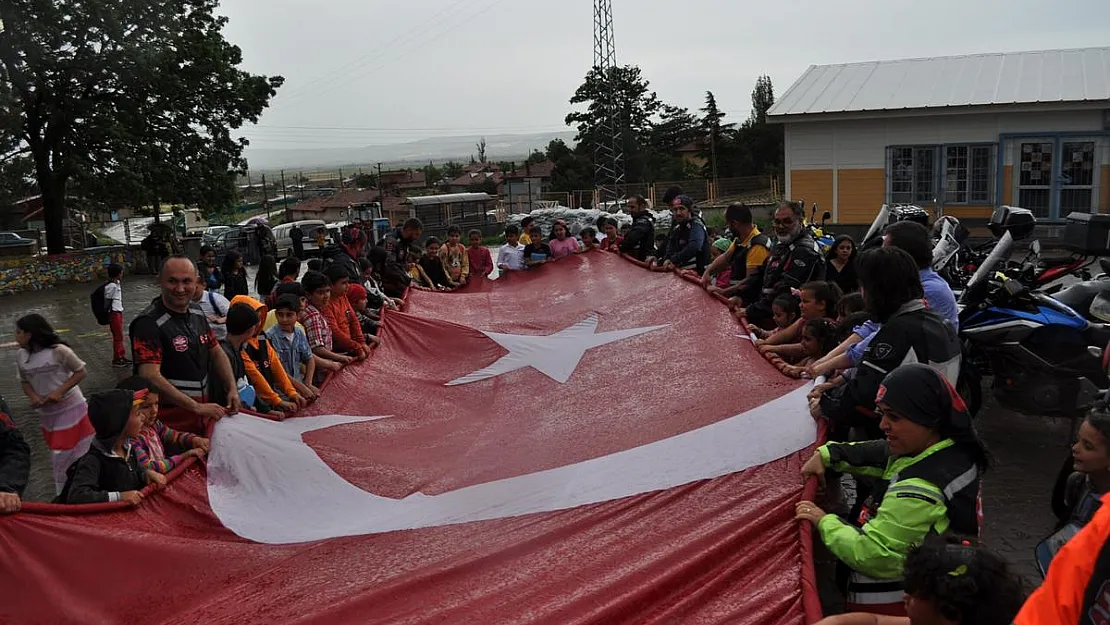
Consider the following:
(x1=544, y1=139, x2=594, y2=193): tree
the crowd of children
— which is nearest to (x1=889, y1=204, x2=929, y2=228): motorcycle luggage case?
the crowd of children

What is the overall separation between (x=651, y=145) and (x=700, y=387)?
1897 inches

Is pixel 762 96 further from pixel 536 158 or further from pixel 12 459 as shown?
pixel 12 459

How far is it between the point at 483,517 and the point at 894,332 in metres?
1.98

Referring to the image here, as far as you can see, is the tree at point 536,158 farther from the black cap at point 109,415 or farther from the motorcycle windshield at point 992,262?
the black cap at point 109,415

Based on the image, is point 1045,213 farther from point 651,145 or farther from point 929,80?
point 651,145

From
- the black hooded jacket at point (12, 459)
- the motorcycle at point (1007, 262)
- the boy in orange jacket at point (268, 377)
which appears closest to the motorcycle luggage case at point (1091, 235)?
the motorcycle at point (1007, 262)

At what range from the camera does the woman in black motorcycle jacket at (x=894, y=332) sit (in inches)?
138

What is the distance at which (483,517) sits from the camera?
3.91 meters

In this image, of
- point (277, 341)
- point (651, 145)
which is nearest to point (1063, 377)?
point (277, 341)

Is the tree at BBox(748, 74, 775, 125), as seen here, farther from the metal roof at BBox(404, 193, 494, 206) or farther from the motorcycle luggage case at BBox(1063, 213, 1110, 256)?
the motorcycle luggage case at BBox(1063, 213, 1110, 256)

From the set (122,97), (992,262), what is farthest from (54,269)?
(992,262)

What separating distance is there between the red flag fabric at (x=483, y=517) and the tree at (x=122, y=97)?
23.2 meters

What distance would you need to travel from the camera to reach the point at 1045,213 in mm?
18875

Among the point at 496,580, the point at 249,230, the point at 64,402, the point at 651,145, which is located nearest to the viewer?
the point at 496,580
